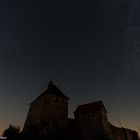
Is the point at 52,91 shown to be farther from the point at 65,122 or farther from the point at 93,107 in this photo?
the point at 93,107

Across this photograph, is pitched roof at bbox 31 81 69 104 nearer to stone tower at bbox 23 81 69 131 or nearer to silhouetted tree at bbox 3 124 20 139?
stone tower at bbox 23 81 69 131

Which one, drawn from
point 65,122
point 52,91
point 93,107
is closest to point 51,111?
point 65,122

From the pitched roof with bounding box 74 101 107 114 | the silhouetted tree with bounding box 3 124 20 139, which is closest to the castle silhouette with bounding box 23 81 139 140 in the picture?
A: the pitched roof with bounding box 74 101 107 114

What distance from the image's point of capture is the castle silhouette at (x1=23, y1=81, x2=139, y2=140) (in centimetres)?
3900

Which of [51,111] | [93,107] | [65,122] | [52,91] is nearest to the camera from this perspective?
[51,111]

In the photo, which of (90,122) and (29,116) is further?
(29,116)

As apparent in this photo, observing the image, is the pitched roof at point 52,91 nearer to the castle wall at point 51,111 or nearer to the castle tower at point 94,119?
the castle wall at point 51,111

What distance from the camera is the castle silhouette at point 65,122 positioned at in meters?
39.0

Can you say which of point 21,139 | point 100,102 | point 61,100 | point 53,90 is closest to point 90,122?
point 100,102

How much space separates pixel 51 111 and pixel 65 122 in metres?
5.33

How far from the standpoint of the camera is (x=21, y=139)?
35.7 m

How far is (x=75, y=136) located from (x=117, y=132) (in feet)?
43.1

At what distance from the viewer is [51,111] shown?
42.4 metres

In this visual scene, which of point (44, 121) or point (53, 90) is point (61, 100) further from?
point (44, 121)
